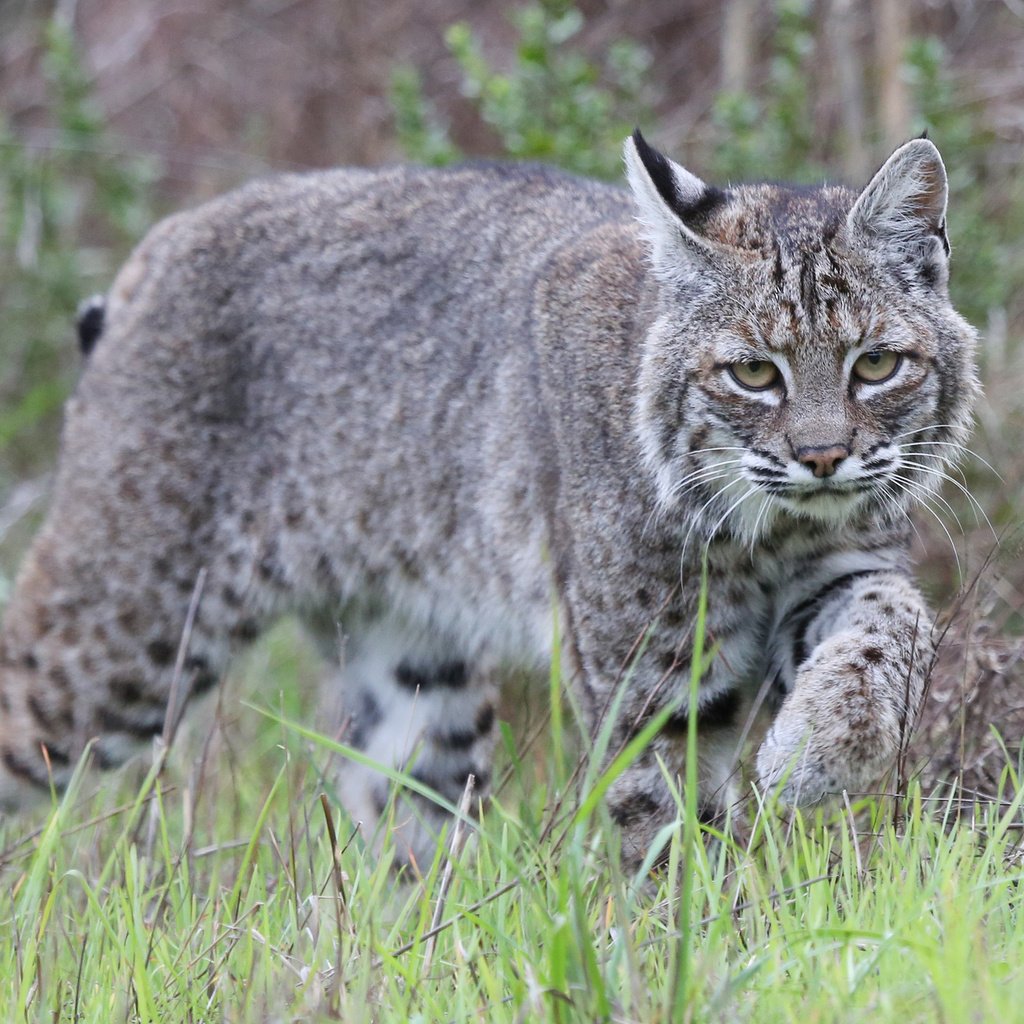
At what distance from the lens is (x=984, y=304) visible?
19.2 feet

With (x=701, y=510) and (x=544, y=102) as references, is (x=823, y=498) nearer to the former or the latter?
(x=701, y=510)

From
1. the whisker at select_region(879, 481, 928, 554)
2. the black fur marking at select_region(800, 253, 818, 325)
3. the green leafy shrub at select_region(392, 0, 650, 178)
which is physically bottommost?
the whisker at select_region(879, 481, 928, 554)

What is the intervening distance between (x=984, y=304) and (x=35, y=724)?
3.53 meters

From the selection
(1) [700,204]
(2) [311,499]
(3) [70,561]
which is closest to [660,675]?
(1) [700,204]

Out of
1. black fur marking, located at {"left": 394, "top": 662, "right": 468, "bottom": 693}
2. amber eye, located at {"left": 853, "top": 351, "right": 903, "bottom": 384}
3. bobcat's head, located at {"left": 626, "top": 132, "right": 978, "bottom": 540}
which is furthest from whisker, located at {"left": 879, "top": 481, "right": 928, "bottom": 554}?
black fur marking, located at {"left": 394, "top": 662, "right": 468, "bottom": 693}

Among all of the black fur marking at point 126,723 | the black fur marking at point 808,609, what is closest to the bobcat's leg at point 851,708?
the black fur marking at point 808,609

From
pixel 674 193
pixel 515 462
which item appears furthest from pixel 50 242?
pixel 674 193

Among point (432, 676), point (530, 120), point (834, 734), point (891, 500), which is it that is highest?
point (530, 120)

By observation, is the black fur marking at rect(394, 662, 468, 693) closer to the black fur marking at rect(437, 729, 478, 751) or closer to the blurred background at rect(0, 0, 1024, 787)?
the black fur marking at rect(437, 729, 478, 751)

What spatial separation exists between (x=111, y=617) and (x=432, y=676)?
103 centimetres

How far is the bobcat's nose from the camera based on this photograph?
3322mm

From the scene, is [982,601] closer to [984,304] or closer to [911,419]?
[911,419]

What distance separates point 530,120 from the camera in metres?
6.00

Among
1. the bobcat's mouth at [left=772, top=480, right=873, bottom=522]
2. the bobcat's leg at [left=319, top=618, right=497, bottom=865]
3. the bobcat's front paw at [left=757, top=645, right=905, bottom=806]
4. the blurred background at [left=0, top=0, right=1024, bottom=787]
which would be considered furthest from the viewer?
the blurred background at [left=0, top=0, right=1024, bottom=787]
